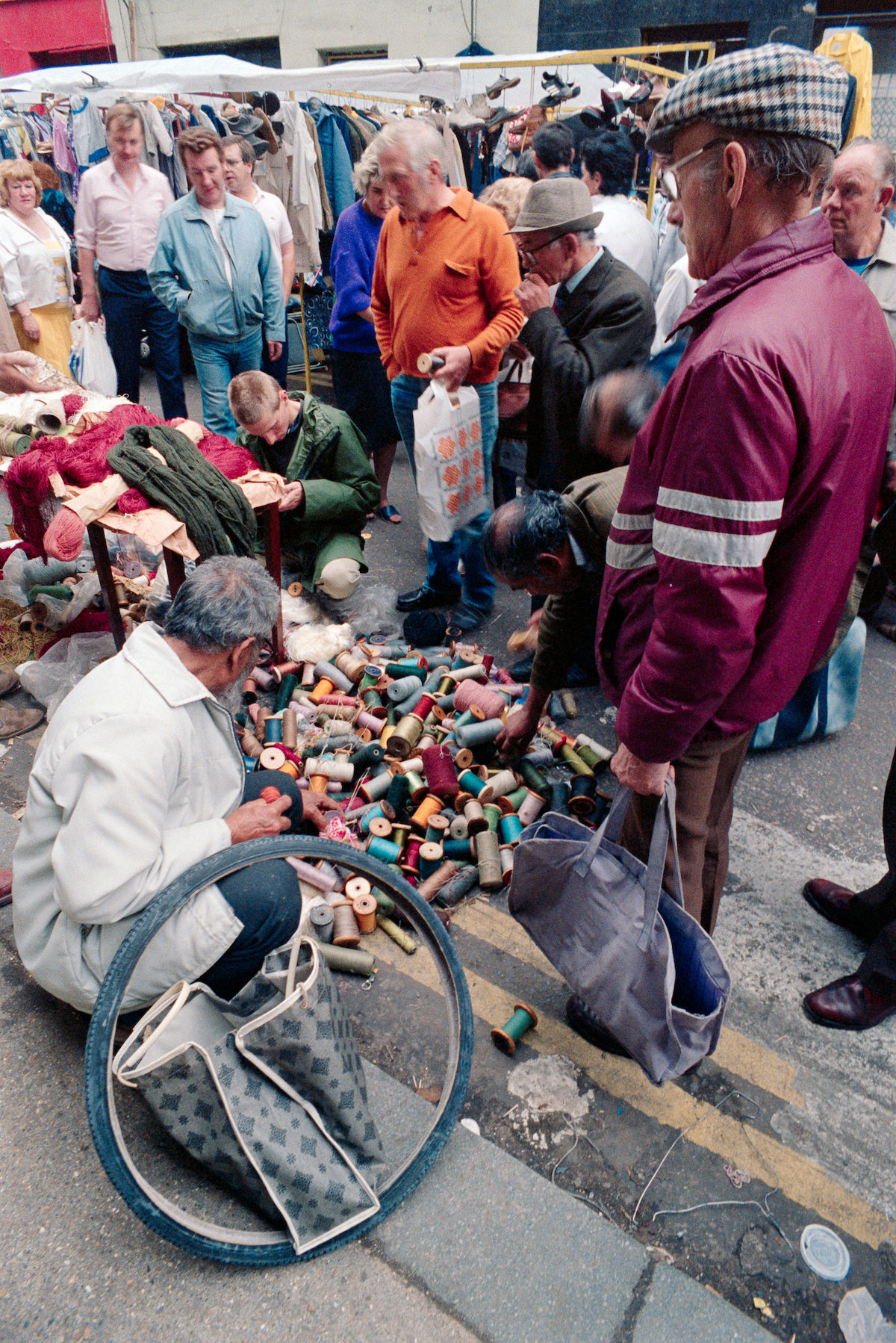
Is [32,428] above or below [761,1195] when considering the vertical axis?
above

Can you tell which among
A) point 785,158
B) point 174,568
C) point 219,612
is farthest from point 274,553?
point 785,158

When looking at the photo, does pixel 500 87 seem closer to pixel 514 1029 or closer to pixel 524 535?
pixel 524 535

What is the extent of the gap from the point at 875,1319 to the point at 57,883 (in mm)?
2255

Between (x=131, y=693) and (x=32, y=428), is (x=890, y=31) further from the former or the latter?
(x=131, y=693)

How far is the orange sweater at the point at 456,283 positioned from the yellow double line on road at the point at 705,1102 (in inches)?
124

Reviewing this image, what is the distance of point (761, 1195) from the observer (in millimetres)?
2164

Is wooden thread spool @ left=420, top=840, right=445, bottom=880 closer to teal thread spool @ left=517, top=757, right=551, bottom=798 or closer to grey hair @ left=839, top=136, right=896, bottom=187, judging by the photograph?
teal thread spool @ left=517, top=757, right=551, bottom=798

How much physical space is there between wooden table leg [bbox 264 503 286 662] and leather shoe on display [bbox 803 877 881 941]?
9.27ft

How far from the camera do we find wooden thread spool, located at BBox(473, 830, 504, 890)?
3.16m

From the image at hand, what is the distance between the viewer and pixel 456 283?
427 cm

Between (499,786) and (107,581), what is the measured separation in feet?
7.44

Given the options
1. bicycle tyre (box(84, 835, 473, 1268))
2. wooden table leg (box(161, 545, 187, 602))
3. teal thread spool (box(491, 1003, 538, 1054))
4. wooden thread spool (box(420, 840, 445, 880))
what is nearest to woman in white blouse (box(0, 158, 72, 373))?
wooden table leg (box(161, 545, 187, 602))

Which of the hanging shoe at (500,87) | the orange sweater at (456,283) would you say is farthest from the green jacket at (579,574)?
the hanging shoe at (500,87)

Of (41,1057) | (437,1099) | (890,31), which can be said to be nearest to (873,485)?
(437,1099)
